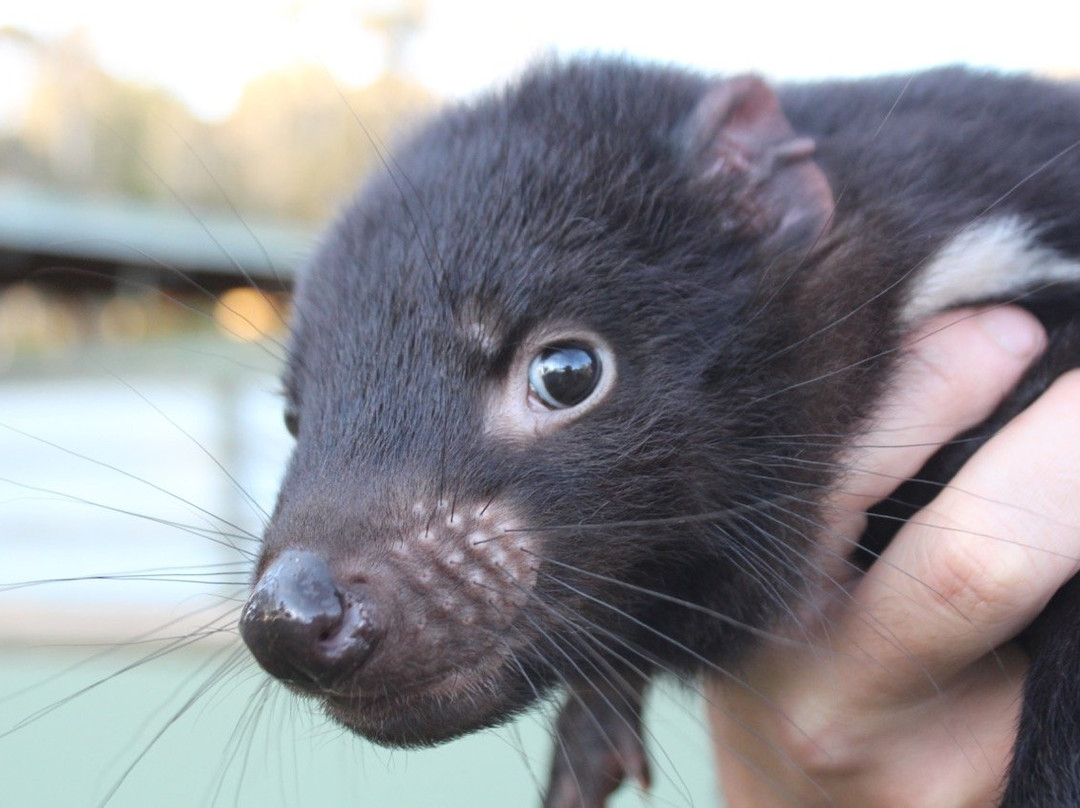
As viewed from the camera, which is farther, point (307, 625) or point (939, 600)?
point (939, 600)

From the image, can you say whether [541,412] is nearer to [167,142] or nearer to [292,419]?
[292,419]

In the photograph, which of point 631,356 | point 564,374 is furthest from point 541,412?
point 631,356

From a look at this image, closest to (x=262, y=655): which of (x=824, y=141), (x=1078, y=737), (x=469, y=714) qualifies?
(x=469, y=714)

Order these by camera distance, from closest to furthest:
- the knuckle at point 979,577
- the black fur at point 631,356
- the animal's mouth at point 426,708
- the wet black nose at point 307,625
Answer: the wet black nose at point 307,625 < the animal's mouth at point 426,708 < the black fur at point 631,356 < the knuckle at point 979,577

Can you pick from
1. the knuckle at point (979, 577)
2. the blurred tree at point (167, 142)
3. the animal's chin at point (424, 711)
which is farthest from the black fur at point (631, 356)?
the blurred tree at point (167, 142)

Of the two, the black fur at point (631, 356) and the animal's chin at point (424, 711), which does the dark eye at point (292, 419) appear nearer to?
the black fur at point (631, 356)

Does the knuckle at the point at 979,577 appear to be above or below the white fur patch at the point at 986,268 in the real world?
below
